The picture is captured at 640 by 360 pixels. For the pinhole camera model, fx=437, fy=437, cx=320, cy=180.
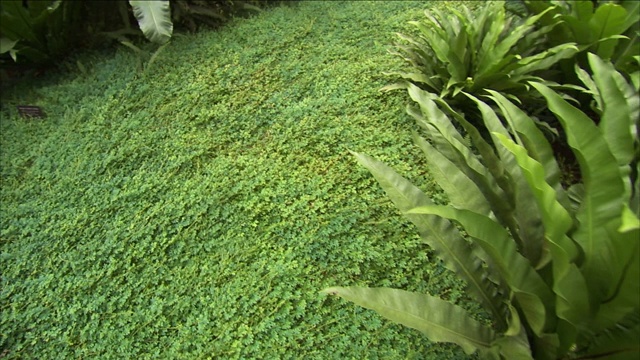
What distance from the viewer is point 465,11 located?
2.89 meters

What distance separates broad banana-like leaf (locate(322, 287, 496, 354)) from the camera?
1.38m

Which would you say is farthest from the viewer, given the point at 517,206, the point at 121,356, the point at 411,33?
the point at 411,33

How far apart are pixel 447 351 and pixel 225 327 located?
0.90 metres

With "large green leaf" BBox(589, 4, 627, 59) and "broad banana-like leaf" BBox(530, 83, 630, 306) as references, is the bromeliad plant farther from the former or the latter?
"large green leaf" BBox(589, 4, 627, 59)

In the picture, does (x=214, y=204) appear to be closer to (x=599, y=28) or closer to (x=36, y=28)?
(x=36, y=28)

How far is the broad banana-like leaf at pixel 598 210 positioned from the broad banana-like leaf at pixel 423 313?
395mm

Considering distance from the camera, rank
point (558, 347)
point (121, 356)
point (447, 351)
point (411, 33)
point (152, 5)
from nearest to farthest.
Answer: point (558, 347) < point (447, 351) < point (121, 356) < point (152, 5) < point (411, 33)

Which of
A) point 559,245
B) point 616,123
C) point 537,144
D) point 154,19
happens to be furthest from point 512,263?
point 154,19

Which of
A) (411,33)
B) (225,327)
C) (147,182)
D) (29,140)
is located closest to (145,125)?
(147,182)

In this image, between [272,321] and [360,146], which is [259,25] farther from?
[272,321]

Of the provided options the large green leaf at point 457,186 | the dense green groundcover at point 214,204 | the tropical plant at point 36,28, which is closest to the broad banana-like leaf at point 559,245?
the large green leaf at point 457,186

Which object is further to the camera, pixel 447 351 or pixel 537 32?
pixel 537 32

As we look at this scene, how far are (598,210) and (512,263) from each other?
0.96 feet

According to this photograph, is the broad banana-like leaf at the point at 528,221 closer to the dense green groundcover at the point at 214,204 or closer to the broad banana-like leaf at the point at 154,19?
the dense green groundcover at the point at 214,204
